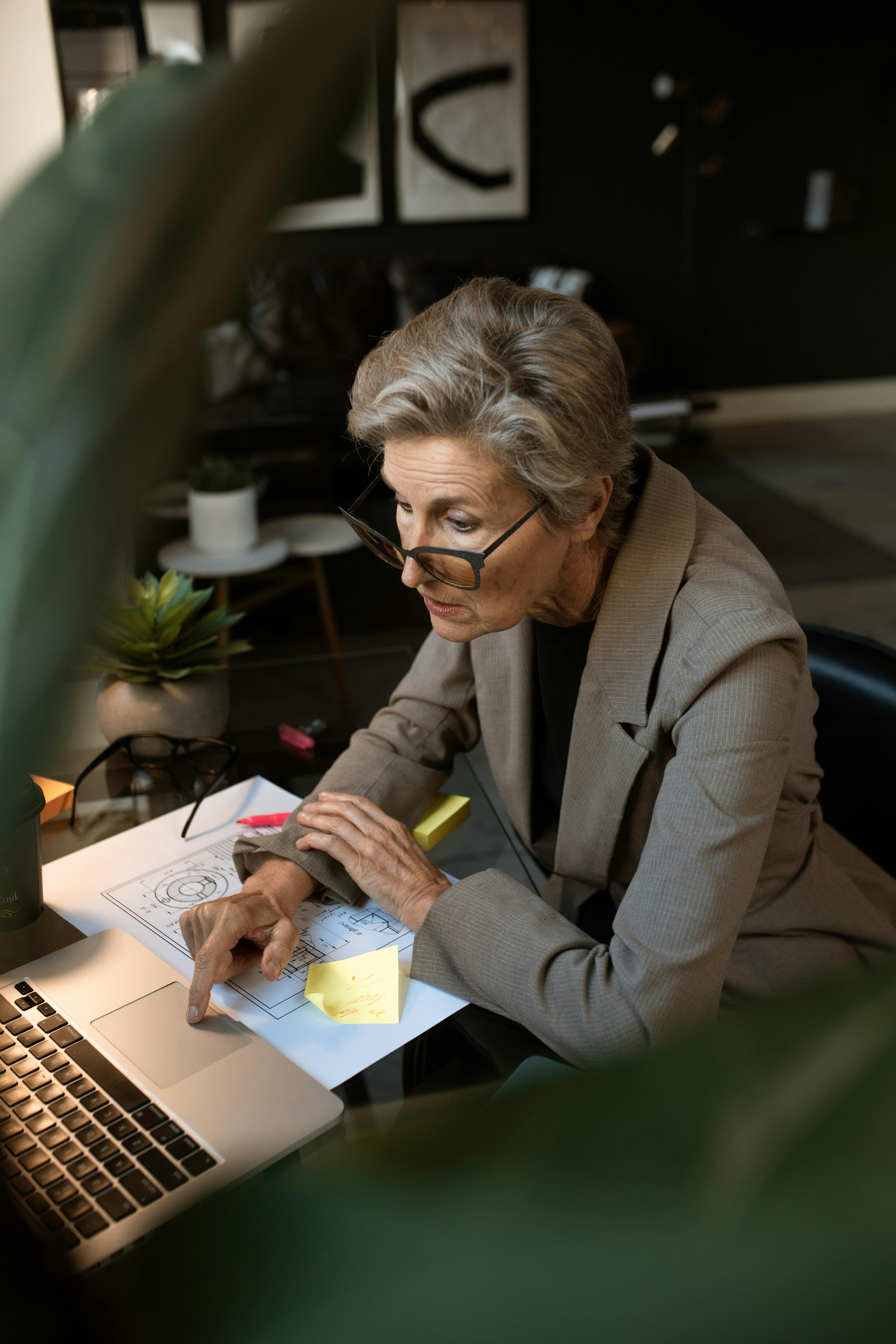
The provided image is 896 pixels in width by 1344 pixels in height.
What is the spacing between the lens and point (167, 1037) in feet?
3.08

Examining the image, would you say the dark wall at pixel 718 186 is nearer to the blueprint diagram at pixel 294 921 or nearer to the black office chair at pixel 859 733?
the black office chair at pixel 859 733

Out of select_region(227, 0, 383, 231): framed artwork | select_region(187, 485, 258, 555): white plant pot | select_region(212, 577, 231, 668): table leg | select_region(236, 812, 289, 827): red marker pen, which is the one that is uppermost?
select_region(227, 0, 383, 231): framed artwork

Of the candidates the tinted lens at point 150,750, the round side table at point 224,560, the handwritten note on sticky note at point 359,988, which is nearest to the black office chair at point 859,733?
the handwritten note on sticky note at point 359,988

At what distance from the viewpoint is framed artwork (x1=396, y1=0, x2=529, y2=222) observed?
659 cm

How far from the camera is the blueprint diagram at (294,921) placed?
3.39 ft

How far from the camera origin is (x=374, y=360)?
1.15 m

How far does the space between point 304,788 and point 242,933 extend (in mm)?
408

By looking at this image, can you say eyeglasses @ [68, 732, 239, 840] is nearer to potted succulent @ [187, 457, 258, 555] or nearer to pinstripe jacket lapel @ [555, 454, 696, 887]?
pinstripe jacket lapel @ [555, 454, 696, 887]

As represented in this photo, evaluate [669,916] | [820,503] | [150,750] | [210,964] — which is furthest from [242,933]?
[820,503]

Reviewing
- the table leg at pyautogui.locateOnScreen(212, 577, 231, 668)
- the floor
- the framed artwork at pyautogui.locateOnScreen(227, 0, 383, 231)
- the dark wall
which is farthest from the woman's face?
the dark wall

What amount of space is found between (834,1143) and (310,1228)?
0.19 feet

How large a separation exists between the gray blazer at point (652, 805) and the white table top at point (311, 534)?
207 centimetres

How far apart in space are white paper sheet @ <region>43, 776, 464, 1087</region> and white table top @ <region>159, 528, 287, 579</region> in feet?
6.07

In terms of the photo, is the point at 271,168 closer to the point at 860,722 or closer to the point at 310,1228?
the point at 310,1228
